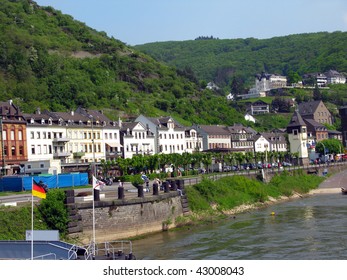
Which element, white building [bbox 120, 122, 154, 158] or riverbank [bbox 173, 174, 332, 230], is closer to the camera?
riverbank [bbox 173, 174, 332, 230]

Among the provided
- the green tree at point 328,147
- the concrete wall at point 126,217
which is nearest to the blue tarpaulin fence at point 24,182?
the concrete wall at point 126,217

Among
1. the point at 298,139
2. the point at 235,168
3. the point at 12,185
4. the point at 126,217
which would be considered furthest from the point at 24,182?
the point at 298,139

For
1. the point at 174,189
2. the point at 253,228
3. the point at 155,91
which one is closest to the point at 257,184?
the point at 174,189

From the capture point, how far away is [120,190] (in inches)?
1934

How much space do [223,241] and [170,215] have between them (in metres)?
10.4

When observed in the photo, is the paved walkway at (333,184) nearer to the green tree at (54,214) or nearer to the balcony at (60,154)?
the balcony at (60,154)

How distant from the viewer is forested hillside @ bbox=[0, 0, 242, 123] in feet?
462

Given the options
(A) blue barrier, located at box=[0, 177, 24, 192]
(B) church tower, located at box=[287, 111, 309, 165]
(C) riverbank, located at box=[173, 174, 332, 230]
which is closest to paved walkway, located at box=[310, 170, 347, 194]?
(C) riverbank, located at box=[173, 174, 332, 230]

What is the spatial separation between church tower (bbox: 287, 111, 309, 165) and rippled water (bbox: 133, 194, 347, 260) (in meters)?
64.1

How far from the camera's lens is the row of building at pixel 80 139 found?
82.1m

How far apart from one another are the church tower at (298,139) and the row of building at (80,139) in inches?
454

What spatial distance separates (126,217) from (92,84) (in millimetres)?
113131

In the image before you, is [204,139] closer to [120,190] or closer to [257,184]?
[257,184]

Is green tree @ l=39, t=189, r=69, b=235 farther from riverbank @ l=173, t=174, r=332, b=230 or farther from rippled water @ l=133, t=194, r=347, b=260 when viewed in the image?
riverbank @ l=173, t=174, r=332, b=230
